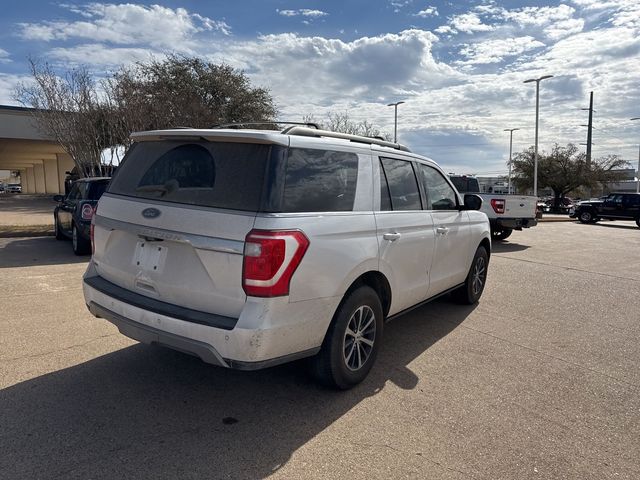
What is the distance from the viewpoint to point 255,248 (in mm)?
2869

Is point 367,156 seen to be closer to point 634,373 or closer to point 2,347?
point 634,373

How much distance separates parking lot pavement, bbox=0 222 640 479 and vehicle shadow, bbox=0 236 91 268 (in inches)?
128

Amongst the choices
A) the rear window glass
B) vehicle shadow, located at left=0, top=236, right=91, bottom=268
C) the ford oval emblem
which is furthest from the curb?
the ford oval emblem

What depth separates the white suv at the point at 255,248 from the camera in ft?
9.61

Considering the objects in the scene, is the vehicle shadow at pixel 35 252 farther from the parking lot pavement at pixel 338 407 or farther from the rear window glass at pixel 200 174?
the rear window glass at pixel 200 174

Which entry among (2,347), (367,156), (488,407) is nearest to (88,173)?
(2,347)

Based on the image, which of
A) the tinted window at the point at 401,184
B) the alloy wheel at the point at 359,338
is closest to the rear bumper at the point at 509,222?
the tinted window at the point at 401,184

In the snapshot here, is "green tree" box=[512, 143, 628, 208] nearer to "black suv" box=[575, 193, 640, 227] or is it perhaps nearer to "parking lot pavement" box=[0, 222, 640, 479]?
"black suv" box=[575, 193, 640, 227]

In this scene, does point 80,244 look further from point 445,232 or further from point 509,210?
point 509,210

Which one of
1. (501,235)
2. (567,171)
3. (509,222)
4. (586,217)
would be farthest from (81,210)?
(567,171)

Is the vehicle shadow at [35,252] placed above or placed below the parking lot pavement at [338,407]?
above

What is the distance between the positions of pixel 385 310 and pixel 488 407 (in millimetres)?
1121

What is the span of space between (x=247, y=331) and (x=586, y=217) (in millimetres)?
29296

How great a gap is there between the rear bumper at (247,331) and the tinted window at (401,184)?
1361 millimetres
